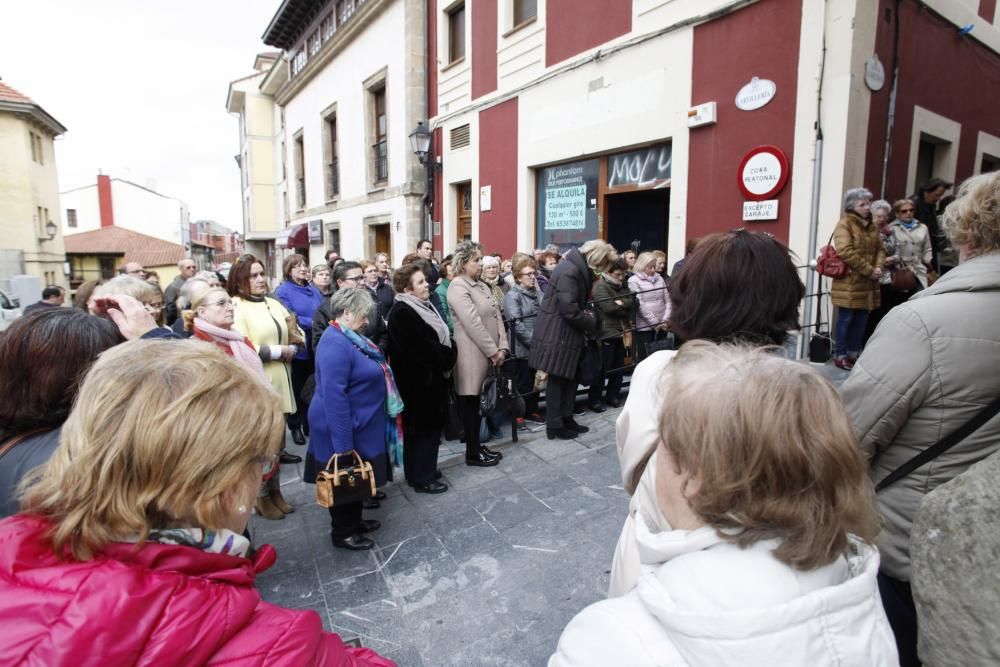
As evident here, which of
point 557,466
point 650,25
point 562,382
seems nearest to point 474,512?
point 557,466

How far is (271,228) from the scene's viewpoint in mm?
30594

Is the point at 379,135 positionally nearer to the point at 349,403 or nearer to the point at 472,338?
the point at 472,338

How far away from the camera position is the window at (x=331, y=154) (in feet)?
59.5

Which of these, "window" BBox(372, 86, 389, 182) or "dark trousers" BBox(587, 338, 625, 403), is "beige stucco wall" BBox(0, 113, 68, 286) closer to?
"window" BBox(372, 86, 389, 182)

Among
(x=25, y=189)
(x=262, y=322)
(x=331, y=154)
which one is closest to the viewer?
(x=262, y=322)

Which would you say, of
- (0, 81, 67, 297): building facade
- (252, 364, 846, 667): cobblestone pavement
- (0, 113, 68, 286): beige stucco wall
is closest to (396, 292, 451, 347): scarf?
(252, 364, 846, 667): cobblestone pavement

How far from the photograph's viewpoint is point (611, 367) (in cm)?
585

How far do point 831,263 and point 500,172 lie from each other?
642cm

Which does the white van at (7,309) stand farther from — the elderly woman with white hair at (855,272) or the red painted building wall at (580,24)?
the elderly woman with white hair at (855,272)

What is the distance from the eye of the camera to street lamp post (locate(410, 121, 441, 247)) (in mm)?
12172

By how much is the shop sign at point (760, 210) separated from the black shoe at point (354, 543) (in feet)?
17.5

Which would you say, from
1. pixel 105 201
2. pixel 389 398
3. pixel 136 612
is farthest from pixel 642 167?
pixel 105 201

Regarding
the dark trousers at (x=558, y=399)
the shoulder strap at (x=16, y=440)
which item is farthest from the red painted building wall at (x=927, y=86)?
the shoulder strap at (x=16, y=440)

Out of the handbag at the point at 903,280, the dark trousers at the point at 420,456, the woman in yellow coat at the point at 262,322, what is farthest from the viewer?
the handbag at the point at 903,280
